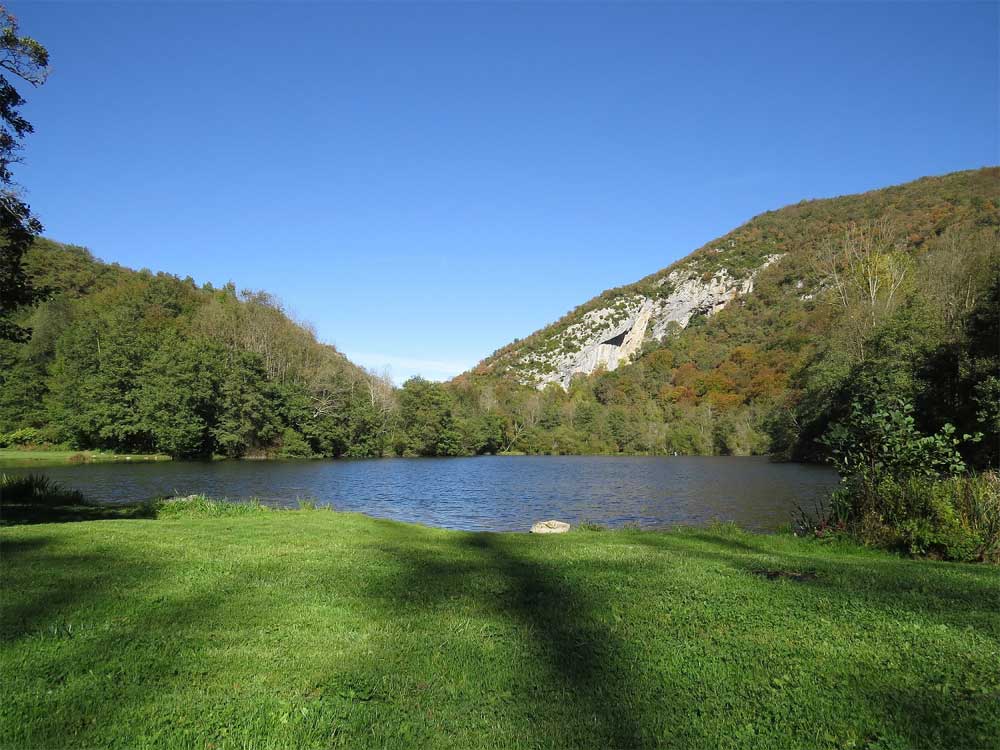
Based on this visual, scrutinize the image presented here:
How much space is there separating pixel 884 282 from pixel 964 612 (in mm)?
49286

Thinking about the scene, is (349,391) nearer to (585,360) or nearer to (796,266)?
(796,266)

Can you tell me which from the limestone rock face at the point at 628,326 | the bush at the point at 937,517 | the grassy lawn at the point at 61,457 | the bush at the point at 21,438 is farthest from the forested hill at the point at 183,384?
the limestone rock face at the point at 628,326

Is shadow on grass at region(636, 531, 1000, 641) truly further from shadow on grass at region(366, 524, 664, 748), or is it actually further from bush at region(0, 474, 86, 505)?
bush at region(0, 474, 86, 505)

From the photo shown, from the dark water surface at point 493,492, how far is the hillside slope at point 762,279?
5073 cm

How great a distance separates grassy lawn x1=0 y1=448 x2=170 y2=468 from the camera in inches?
1807

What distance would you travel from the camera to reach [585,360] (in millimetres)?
176000

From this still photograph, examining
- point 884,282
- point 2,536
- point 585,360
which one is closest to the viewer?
point 2,536

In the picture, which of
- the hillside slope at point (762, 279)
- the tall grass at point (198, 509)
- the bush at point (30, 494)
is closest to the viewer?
the tall grass at point (198, 509)

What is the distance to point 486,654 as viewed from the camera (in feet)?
14.6

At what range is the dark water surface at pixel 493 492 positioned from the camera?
23.0 m

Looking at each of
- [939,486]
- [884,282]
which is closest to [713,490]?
[939,486]

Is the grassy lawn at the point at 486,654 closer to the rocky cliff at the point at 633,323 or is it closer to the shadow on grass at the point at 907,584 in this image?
the shadow on grass at the point at 907,584

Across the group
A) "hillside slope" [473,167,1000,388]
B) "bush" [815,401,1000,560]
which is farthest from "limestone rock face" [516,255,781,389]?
"bush" [815,401,1000,560]

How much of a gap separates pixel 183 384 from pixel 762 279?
4658 inches
